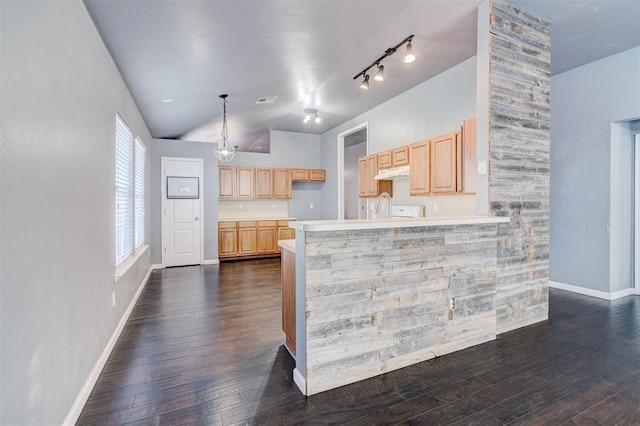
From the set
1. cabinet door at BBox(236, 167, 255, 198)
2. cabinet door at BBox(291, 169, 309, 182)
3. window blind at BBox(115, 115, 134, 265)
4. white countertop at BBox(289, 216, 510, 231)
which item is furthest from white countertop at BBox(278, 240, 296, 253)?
cabinet door at BBox(291, 169, 309, 182)

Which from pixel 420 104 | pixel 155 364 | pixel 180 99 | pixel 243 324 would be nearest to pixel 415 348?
pixel 243 324

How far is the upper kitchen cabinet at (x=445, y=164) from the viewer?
383 centimetres

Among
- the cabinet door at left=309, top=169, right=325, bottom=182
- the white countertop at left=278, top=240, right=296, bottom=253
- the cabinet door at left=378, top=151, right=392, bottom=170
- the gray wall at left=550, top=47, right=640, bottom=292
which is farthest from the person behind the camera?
the cabinet door at left=309, top=169, right=325, bottom=182

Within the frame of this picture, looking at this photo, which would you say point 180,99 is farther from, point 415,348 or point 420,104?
point 415,348

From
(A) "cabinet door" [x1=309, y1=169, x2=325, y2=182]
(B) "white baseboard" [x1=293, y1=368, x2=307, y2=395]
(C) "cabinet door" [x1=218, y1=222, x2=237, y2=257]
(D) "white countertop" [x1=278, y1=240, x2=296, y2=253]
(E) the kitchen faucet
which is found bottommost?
(B) "white baseboard" [x1=293, y1=368, x2=307, y2=395]

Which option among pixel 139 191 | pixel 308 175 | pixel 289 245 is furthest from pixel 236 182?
pixel 289 245

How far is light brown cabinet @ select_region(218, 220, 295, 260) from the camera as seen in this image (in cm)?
666

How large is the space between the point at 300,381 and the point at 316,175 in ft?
19.7

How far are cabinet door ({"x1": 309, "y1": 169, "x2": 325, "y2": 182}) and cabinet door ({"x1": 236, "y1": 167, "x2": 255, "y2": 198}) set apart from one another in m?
1.42

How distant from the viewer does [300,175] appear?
759cm

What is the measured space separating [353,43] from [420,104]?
6.33 feet

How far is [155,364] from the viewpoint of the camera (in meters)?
2.38

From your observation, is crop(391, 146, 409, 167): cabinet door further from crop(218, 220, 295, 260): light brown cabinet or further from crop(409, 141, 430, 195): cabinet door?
crop(218, 220, 295, 260): light brown cabinet

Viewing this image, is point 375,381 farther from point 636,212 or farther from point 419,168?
point 636,212
